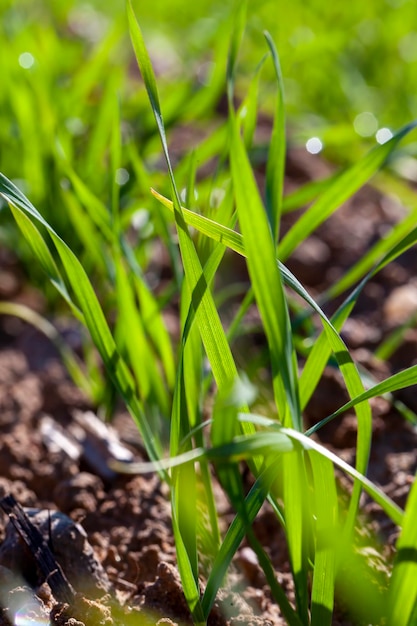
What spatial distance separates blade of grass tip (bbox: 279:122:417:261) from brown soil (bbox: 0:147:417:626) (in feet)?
1.19

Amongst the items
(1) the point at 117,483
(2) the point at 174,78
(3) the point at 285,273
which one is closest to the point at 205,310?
(3) the point at 285,273

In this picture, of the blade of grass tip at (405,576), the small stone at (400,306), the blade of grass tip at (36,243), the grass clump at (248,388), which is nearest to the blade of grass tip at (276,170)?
the grass clump at (248,388)

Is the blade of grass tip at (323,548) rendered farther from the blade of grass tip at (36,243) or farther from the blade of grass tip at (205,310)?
the blade of grass tip at (36,243)

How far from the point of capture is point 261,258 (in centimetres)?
63

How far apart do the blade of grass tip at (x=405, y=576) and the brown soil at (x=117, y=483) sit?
0.73 ft

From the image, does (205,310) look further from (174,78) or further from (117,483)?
(174,78)

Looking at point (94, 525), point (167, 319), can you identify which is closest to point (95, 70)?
point (167, 319)

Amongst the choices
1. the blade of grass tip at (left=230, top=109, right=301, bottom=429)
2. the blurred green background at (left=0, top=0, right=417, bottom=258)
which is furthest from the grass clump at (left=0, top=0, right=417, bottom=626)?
the blurred green background at (left=0, top=0, right=417, bottom=258)

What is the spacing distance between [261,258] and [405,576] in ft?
1.01

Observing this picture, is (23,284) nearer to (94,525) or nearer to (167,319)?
(167,319)

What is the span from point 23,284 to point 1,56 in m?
0.55

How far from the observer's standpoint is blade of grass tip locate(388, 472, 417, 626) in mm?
635

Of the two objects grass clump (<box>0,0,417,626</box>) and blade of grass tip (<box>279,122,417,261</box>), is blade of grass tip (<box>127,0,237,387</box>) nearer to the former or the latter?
grass clump (<box>0,0,417,626</box>)

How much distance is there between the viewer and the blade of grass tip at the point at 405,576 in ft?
2.08
